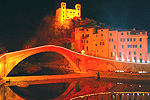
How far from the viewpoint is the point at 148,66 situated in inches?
1155

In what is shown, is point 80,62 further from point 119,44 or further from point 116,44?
point 119,44

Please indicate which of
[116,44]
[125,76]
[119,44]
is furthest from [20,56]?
[119,44]

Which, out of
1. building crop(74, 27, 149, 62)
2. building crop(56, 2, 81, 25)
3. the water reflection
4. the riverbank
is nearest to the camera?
the water reflection

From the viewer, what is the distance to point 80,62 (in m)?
32.8

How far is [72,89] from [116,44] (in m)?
14.0

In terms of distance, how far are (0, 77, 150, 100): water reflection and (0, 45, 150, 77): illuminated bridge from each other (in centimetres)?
328

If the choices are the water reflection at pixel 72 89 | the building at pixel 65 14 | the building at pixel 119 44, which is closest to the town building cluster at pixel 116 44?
the building at pixel 119 44

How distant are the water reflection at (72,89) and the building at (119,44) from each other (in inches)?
A: 293

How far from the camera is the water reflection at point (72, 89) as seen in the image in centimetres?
2158

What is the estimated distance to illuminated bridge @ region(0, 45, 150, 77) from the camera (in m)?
27.6

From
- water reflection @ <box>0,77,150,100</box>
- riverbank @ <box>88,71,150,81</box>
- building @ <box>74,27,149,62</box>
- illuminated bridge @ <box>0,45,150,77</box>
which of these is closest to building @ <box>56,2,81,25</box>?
building @ <box>74,27,149,62</box>

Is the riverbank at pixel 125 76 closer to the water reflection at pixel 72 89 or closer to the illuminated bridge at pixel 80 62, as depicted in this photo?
the water reflection at pixel 72 89

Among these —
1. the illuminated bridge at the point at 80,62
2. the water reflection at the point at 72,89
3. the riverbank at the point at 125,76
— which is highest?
the illuminated bridge at the point at 80,62

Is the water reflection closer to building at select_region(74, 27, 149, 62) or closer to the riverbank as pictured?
the riverbank
